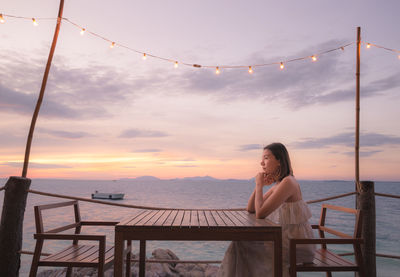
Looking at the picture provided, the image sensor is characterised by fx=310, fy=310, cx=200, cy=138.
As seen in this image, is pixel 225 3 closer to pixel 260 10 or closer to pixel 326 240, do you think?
pixel 260 10

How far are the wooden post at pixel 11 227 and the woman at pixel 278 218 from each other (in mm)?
2276

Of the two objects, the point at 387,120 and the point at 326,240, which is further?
the point at 387,120

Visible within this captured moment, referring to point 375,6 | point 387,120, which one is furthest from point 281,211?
point 387,120

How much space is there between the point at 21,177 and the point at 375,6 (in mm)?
7914

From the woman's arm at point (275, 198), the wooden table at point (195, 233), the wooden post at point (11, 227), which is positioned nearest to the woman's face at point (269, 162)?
the woman's arm at point (275, 198)

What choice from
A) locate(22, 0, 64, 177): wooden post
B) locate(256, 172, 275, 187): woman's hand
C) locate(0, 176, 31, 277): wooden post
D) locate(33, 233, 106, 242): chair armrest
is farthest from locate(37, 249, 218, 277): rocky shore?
locate(256, 172, 275, 187): woman's hand

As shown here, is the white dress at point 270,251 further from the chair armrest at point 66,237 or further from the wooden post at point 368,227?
the wooden post at point 368,227

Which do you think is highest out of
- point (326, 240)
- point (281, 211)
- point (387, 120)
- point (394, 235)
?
point (387, 120)

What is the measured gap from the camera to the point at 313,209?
33438 millimetres

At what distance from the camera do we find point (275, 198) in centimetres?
232

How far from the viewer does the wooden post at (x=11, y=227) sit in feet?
10.7

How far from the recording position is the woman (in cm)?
237

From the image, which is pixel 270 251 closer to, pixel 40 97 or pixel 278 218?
pixel 278 218

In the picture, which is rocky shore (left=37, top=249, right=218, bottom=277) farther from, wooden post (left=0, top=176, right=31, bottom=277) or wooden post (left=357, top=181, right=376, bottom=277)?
wooden post (left=357, top=181, right=376, bottom=277)
